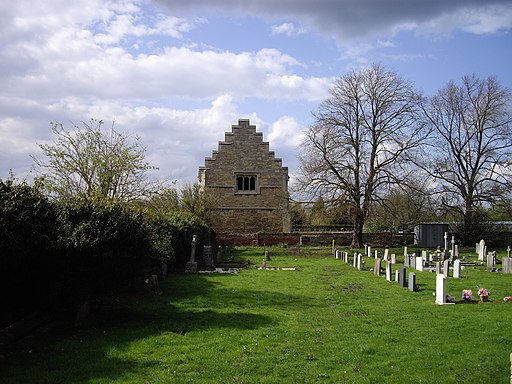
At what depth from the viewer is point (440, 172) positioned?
3672 cm

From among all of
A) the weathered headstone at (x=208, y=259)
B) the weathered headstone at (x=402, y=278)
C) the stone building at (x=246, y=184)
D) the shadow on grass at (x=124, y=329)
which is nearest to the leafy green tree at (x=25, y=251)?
the shadow on grass at (x=124, y=329)

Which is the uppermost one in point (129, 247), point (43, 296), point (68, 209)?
point (68, 209)

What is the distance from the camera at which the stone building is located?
41250mm

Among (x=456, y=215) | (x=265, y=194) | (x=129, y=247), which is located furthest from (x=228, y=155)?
(x=129, y=247)

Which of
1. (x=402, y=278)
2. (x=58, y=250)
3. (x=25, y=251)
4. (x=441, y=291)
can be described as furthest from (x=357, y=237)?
(x=25, y=251)

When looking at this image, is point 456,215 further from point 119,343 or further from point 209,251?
point 119,343

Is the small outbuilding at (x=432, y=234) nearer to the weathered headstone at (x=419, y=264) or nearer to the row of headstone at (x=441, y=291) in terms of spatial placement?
the weathered headstone at (x=419, y=264)

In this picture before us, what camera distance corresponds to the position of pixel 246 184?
138 feet

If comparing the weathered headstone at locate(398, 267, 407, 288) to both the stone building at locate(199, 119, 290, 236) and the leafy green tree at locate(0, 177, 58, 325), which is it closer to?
the leafy green tree at locate(0, 177, 58, 325)

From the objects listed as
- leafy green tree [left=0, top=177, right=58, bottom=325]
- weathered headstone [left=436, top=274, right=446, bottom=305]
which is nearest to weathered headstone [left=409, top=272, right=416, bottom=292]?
weathered headstone [left=436, top=274, right=446, bottom=305]

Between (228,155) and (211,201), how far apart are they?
7.14m

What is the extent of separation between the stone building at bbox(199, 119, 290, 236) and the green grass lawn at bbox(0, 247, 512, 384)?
1066 inches

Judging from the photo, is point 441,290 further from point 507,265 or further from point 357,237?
point 357,237

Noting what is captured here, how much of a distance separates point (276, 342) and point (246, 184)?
1333 inches
